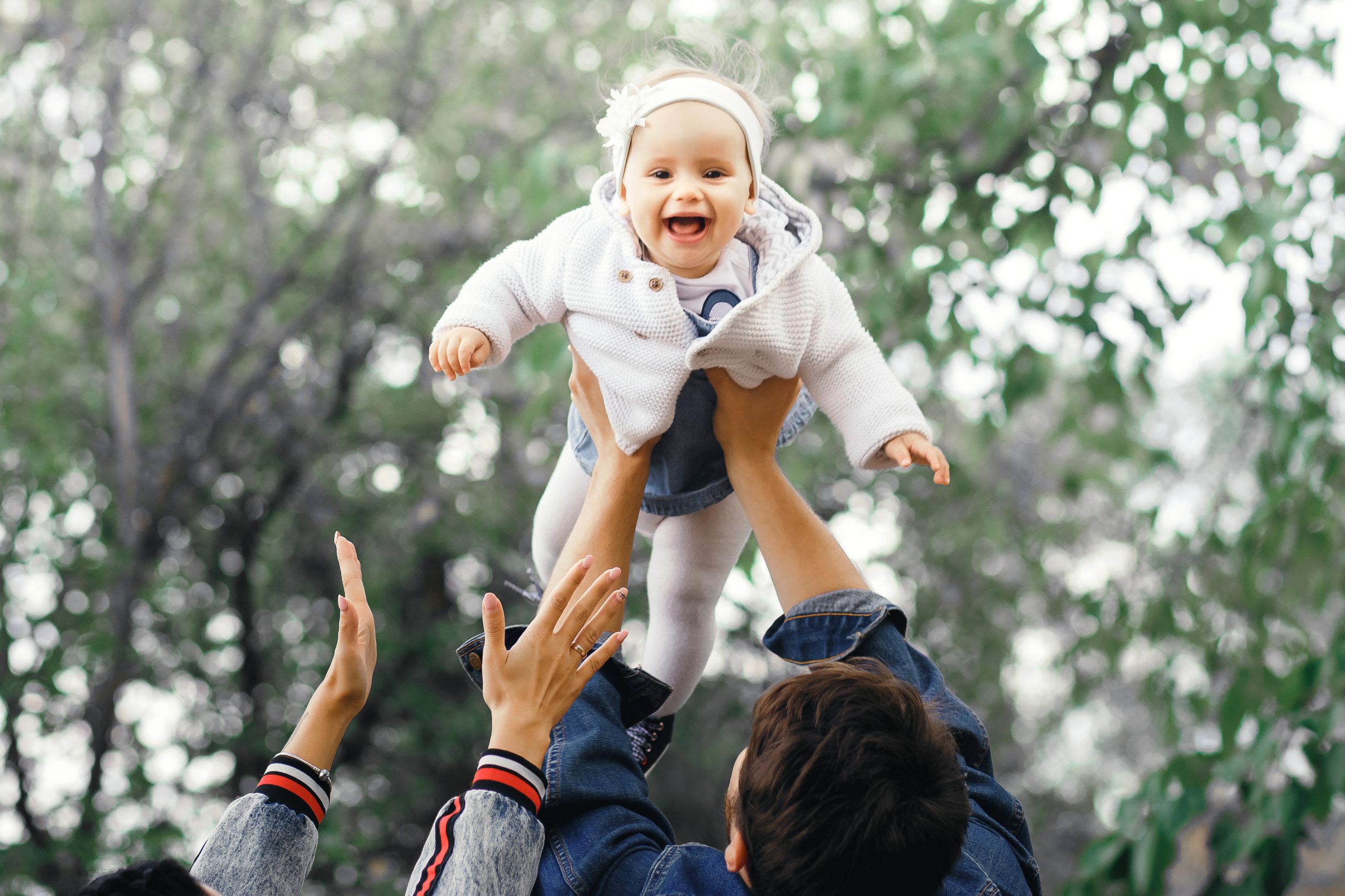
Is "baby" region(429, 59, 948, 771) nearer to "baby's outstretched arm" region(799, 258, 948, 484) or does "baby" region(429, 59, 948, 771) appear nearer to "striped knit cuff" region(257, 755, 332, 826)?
"baby's outstretched arm" region(799, 258, 948, 484)

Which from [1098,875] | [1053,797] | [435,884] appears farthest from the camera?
[1053,797]

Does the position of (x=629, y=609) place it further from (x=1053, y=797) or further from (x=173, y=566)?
(x=1053, y=797)

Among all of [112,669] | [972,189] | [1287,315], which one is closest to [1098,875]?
[1287,315]

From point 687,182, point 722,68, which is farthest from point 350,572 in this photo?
point 722,68

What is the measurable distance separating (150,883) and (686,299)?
731mm

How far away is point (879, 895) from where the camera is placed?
896 mm

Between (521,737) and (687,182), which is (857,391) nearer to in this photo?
(687,182)

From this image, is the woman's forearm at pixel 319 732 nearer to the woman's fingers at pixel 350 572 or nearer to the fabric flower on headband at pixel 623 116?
the woman's fingers at pixel 350 572

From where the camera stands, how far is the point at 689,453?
1280 mm

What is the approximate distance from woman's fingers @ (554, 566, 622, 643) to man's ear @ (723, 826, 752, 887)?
22 centimetres

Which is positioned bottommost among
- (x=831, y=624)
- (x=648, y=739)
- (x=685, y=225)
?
(x=648, y=739)

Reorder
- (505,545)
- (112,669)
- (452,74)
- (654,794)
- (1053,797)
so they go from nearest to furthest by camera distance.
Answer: (112,669) → (452,74) → (505,545) → (654,794) → (1053,797)

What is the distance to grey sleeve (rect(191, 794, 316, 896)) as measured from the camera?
90cm

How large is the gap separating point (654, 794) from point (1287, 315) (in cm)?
363
